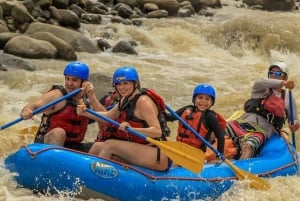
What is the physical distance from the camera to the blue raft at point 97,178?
14.3 feet

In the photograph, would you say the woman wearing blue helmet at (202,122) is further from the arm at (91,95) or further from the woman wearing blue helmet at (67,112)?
the woman wearing blue helmet at (67,112)

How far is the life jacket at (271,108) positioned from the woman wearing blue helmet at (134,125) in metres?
1.53

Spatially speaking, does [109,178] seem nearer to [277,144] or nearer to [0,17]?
[277,144]

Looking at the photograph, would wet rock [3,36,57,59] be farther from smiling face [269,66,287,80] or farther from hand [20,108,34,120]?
hand [20,108,34,120]

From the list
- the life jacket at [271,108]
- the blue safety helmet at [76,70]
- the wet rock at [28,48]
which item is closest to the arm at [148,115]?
the blue safety helmet at [76,70]

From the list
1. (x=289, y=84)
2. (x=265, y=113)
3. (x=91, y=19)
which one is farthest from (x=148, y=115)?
(x=91, y=19)

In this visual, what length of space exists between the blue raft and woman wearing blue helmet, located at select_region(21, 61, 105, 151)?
39cm

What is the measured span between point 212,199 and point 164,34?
10588mm

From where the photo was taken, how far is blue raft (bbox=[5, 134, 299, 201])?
4355 millimetres

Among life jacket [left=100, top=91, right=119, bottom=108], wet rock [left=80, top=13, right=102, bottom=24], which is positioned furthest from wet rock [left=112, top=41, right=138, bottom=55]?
life jacket [left=100, top=91, right=119, bottom=108]

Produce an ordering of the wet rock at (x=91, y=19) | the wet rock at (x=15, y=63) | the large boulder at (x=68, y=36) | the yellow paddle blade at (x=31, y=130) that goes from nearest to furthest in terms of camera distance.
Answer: the yellow paddle blade at (x=31, y=130) → the wet rock at (x=15, y=63) → the large boulder at (x=68, y=36) → the wet rock at (x=91, y=19)

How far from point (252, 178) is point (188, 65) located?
772 centimetres

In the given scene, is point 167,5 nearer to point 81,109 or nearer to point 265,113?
point 265,113

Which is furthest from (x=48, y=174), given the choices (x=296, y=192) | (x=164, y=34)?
(x=164, y=34)
